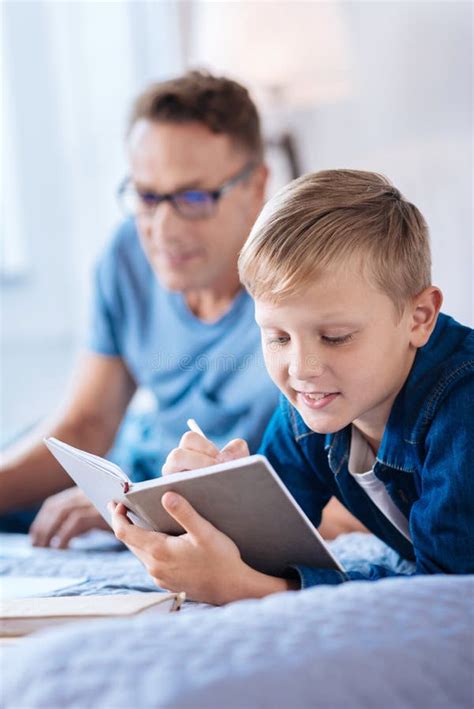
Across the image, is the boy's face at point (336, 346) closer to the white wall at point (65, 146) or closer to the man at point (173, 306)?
the man at point (173, 306)

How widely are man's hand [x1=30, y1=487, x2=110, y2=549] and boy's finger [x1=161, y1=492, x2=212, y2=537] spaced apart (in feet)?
Answer: 2.25

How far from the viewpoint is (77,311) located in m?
3.18

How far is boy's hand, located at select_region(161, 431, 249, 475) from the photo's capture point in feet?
3.10

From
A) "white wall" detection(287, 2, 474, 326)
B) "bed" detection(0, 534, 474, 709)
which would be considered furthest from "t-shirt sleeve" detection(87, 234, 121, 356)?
"bed" detection(0, 534, 474, 709)

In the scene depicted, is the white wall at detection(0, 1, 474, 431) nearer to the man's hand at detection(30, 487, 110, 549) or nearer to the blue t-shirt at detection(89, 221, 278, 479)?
the blue t-shirt at detection(89, 221, 278, 479)

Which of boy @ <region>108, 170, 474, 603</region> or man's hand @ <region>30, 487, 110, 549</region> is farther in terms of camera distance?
man's hand @ <region>30, 487, 110, 549</region>

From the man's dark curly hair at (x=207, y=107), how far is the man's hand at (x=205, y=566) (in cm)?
89

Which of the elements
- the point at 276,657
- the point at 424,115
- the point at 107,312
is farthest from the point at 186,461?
the point at 424,115

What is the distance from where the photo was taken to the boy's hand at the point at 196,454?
946 millimetres

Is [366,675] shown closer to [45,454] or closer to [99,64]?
[45,454]

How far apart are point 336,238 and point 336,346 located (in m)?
0.10

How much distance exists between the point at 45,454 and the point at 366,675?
1.26 meters

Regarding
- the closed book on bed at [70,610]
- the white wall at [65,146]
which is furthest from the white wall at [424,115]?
the closed book on bed at [70,610]

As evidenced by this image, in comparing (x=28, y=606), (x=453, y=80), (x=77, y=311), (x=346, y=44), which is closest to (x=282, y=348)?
(x=28, y=606)
